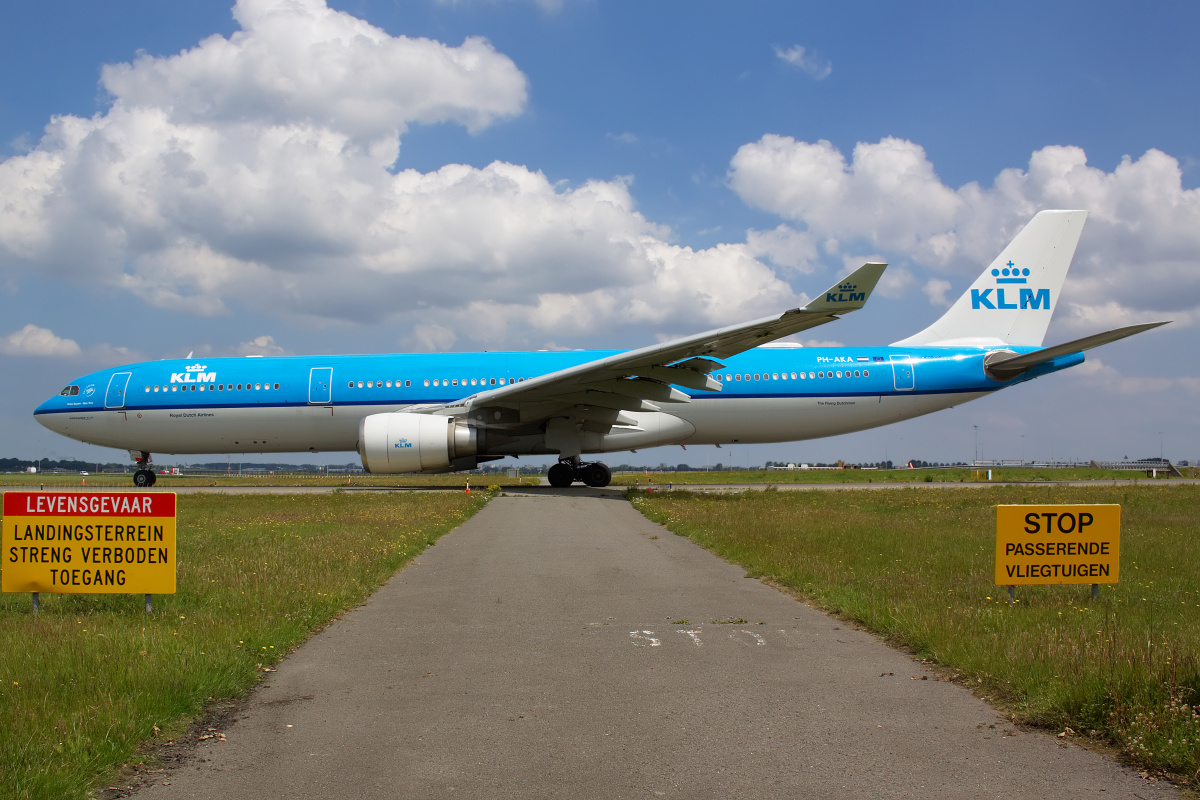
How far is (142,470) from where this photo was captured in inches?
949

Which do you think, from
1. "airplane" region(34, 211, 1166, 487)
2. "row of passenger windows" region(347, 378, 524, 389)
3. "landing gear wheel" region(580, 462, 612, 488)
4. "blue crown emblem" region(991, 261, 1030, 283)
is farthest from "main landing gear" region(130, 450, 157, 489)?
"blue crown emblem" region(991, 261, 1030, 283)

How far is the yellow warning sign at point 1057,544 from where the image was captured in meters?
6.50

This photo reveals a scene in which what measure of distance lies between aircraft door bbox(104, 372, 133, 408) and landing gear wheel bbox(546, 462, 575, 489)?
478 inches

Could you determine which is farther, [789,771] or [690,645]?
[690,645]

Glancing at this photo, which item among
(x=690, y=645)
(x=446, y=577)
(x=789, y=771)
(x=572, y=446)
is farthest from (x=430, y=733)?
(x=572, y=446)

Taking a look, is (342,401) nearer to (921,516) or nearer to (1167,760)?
(921,516)

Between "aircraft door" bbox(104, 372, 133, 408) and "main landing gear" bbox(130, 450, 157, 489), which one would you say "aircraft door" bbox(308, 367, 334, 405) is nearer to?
"aircraft door" bbox(104, 372, 133, 408)

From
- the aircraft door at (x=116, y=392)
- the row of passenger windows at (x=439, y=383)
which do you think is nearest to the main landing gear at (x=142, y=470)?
the aircraft door at (x=116, y=392)

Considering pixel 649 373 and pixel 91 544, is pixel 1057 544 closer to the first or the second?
pixel 91 544

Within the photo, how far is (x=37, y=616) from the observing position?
20.0ft

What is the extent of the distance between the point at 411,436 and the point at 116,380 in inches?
402

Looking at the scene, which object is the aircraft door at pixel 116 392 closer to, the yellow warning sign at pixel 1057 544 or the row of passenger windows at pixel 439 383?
the row of passenger windows at pixel 439 383

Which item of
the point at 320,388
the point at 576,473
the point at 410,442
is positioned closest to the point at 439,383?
the point at 320,388

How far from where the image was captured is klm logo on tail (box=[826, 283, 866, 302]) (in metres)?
14.6
